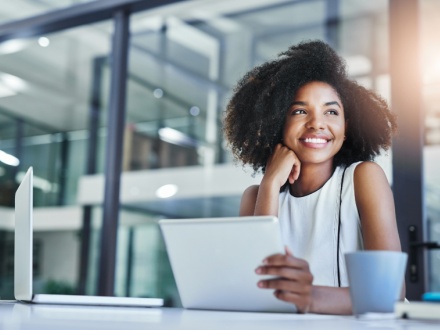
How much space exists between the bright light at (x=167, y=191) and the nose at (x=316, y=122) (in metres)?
2.61

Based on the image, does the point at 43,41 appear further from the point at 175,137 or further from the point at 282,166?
the point at 282,166

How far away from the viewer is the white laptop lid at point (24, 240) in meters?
1.34

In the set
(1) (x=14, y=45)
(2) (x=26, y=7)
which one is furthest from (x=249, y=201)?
(1) (x=14, y=45)

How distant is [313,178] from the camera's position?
1.80 metres

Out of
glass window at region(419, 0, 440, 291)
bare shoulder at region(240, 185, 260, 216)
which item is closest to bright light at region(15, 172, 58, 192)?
glass window at region(419, 0, 440, 291)

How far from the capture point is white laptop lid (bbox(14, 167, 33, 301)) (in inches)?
52.7

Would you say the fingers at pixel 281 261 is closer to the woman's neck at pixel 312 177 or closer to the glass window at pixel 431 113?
the woman's neck at pixel 312 177

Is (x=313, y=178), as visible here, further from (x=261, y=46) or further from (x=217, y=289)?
(x=261, y=46)

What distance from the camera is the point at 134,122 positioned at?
427cm

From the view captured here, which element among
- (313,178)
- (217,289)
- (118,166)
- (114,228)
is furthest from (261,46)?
(217,289)

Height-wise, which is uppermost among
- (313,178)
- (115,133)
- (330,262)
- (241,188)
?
(115,133)

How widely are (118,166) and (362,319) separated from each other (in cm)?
294

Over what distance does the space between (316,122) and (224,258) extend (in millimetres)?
750

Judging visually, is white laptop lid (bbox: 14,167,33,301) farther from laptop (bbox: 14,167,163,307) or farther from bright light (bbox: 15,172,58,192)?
bright light (bbox: 15,172,58,192)
